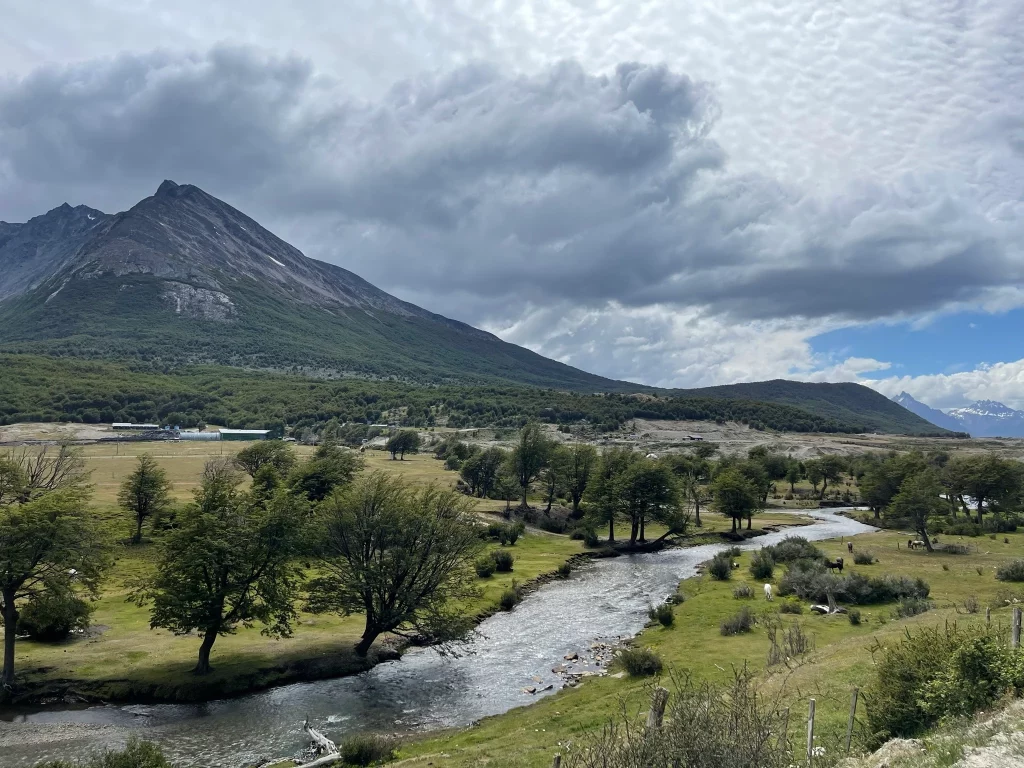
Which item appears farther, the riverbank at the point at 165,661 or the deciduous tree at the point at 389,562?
the deciduous tree at the point at 389,562

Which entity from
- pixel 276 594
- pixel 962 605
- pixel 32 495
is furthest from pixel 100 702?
pixel 962 605

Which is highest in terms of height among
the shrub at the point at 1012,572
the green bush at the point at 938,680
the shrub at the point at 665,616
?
the green bush at the point at 938,680

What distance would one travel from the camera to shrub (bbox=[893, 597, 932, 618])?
116 ft

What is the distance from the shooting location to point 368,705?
30438 millimetres

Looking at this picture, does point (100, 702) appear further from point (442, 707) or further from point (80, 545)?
point (442, 707)

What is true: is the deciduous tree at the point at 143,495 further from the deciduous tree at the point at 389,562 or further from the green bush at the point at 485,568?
the deciduous tree at the point at 389,562

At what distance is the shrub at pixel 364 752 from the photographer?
23297 millimetres

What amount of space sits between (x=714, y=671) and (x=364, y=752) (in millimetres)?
15926

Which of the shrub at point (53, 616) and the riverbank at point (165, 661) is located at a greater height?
the shrub at point (53, 616)

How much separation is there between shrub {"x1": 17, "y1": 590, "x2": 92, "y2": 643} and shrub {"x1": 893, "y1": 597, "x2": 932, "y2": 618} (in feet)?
149

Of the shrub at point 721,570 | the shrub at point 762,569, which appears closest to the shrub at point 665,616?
the shrub at point 721,570

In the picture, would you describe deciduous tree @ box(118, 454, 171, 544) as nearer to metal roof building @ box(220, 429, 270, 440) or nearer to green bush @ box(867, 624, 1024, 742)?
green bush @ box(867, 624, 1024, 742)

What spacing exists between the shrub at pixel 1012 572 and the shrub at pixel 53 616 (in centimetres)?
5958

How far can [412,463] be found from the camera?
436 ft
